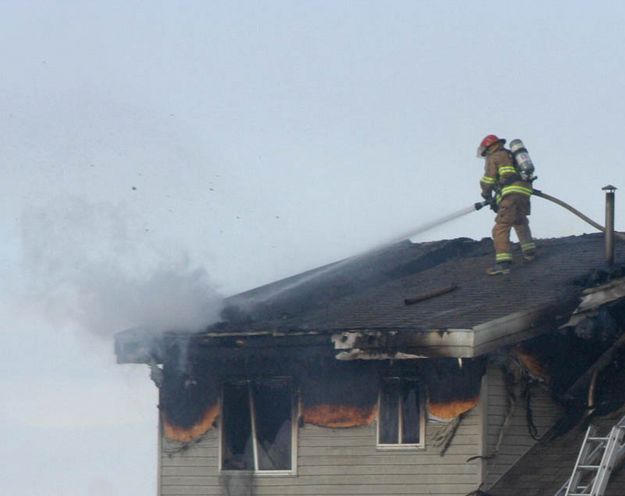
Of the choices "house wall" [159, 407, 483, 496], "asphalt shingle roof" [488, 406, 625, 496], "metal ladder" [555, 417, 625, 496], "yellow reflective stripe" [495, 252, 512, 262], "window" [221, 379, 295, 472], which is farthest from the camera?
"yellow reflective stripe" [495, 252, 512, 262]

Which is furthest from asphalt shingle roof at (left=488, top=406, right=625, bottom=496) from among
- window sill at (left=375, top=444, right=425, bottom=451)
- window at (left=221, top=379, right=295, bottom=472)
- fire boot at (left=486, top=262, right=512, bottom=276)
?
window at (left=221, top=379, right=295, bottom=472)

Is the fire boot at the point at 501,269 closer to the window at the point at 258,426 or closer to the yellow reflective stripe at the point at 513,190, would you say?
the yellow reflective stripe at the point at 513,190

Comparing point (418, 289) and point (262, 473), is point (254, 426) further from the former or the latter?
point (418, 289)

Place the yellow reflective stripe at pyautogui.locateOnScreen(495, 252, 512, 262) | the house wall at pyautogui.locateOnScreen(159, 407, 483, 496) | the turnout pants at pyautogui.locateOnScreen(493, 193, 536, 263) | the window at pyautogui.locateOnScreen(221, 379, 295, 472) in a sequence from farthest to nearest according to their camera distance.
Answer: the yellow reflective stripe at pyautogui.locateOnScreen(495, 252, 512, 262) → the turnout pants at pyautogui.locateOnScreen(493, 193, 536, 263) → the window at pyautogui.locateOnScreen(221, 379, 295, 472) → the house wall at pyautogui.locateOnScreen(159, 407, 483, 496)

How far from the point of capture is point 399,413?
2067 cm

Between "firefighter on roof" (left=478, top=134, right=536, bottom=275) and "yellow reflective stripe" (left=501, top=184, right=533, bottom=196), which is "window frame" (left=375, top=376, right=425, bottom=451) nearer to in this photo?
"firefighter on roof" (left=478, top=134, right=536, bottom=275)

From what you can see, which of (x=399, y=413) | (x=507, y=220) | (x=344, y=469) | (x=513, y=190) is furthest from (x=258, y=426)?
(x=513, y=190)

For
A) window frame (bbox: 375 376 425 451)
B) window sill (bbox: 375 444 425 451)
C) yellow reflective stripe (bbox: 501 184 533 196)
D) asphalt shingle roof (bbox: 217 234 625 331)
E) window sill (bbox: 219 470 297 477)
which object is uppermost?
yellow reflective stripe (bbox: 501 184 533 196)

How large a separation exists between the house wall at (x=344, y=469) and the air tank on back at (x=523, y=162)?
4.23 meters

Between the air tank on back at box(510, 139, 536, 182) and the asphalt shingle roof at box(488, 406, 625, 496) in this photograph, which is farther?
the air tank on back at box(510, 139, 536, 182)

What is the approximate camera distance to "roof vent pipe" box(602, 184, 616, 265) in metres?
21.8

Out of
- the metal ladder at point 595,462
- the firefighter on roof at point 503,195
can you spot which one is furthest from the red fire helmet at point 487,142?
the metal ladder at point 595,462

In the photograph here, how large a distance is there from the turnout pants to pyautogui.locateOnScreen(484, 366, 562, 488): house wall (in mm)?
2559

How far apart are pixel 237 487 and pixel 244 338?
212 centimetres
